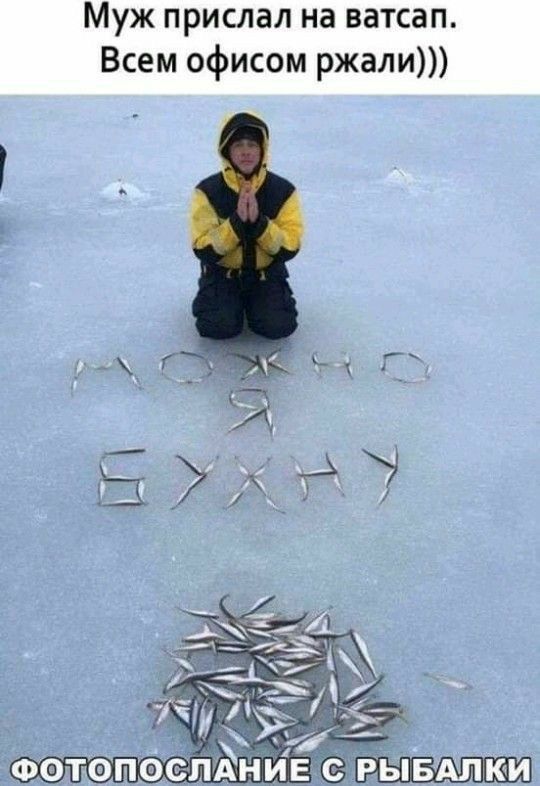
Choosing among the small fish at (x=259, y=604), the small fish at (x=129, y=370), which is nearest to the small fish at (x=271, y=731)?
the small fish at (x=259, y=604)

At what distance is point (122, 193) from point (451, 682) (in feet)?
13.6

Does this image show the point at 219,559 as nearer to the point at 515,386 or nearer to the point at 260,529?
the point at 260,529

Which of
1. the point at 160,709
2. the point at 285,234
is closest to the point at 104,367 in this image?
→ the point at 285,234

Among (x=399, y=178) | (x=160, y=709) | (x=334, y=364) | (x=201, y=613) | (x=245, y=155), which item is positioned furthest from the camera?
(x=399, y=178)

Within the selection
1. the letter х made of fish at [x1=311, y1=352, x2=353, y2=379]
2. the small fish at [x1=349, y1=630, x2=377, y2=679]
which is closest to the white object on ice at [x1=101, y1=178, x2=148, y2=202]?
the letter х made of fish at [x1=311, y1=352, x2=353, y2=379]

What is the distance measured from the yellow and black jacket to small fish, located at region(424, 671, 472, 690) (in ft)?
6.74

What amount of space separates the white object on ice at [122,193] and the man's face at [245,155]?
2071mm

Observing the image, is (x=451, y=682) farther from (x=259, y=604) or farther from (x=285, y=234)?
(x=285, y=234)

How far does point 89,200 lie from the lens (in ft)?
19.3

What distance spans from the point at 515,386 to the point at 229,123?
1613 mm

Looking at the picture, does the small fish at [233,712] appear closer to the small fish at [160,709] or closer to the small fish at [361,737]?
the small fish at [160,709]

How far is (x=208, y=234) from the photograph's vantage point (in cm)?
408

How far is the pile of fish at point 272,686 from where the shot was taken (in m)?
2.45

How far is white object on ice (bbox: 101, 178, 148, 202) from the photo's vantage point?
233 inches
